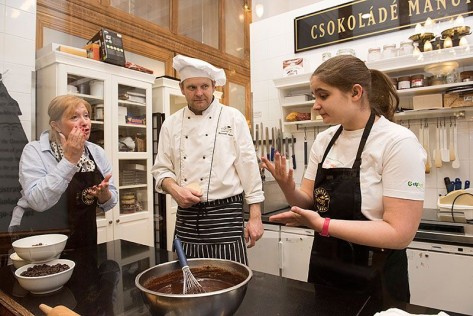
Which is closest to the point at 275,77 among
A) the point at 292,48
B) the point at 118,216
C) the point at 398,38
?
the point at 292,48

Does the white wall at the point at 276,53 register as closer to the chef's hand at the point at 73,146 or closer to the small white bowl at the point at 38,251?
the chef's hand at the point at 73,146

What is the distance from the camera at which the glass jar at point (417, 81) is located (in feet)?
8.37

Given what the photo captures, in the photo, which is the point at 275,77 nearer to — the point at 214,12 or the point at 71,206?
the point at 214,12

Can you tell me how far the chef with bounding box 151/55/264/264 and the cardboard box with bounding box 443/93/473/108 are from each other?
5.49 feet

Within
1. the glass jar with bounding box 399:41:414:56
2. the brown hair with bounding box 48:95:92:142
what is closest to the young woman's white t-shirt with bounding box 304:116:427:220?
the brown hair with bounding box 48:95:92:142

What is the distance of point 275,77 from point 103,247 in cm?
252

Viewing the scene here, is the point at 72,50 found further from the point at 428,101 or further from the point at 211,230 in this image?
the point at 428,101

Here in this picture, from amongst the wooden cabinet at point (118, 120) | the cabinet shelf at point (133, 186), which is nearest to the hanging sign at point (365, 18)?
the wooden cabinet at point (118, 120)

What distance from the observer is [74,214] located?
1992 millimetres

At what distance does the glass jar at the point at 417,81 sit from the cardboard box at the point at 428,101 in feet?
0.29

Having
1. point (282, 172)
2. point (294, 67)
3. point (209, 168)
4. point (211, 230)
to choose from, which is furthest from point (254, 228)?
point (294, 67)

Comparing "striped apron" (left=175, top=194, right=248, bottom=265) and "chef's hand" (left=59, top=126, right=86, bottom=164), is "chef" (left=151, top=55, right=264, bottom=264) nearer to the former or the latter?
"striped apron" (left=175, top=194, right=248, bottom=265)

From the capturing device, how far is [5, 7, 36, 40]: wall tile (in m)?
2.19

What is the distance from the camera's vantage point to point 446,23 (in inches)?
104
